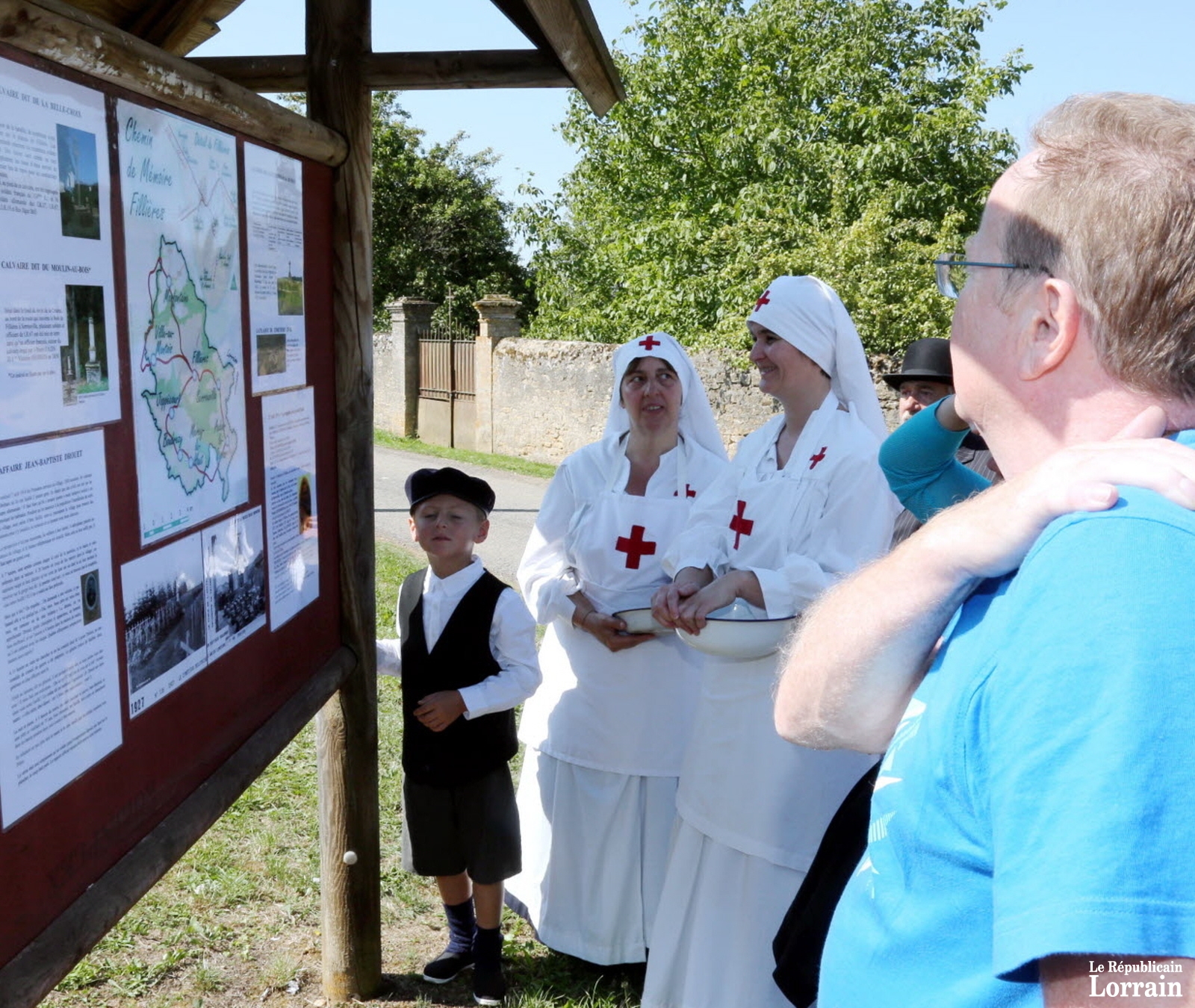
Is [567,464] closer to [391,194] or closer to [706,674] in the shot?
[706,674]

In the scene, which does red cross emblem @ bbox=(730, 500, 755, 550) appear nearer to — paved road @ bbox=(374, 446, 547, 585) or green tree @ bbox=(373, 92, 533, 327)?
paved road @ bbox=(374, 446, 547, 585)

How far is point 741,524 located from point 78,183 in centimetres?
216

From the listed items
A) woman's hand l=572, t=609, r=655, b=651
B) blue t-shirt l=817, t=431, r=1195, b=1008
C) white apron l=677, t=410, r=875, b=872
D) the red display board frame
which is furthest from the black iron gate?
blue t-shirt l=817, t=431, r=1195, b=1008

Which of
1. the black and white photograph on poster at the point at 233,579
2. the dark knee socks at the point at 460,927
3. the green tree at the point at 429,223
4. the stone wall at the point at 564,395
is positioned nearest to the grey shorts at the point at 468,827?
the dark knee socks at the point at 460,927

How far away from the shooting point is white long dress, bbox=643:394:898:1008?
→ 2.95m

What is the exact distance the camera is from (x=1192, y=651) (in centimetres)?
77

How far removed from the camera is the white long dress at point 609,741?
143 inches

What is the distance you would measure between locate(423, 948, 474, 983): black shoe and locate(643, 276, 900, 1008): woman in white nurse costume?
580 millimetres

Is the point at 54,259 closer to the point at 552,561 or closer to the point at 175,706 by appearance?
the point at 175,706

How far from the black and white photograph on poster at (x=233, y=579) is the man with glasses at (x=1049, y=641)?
123 cm

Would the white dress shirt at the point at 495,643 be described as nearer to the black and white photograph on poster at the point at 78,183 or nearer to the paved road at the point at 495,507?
the black and white photograph on poster at the point at 78,183

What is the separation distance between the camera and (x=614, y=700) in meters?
3.65

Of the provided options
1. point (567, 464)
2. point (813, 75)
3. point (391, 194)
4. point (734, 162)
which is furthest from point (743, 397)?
point (391, 194)

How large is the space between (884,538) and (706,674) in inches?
25.2
